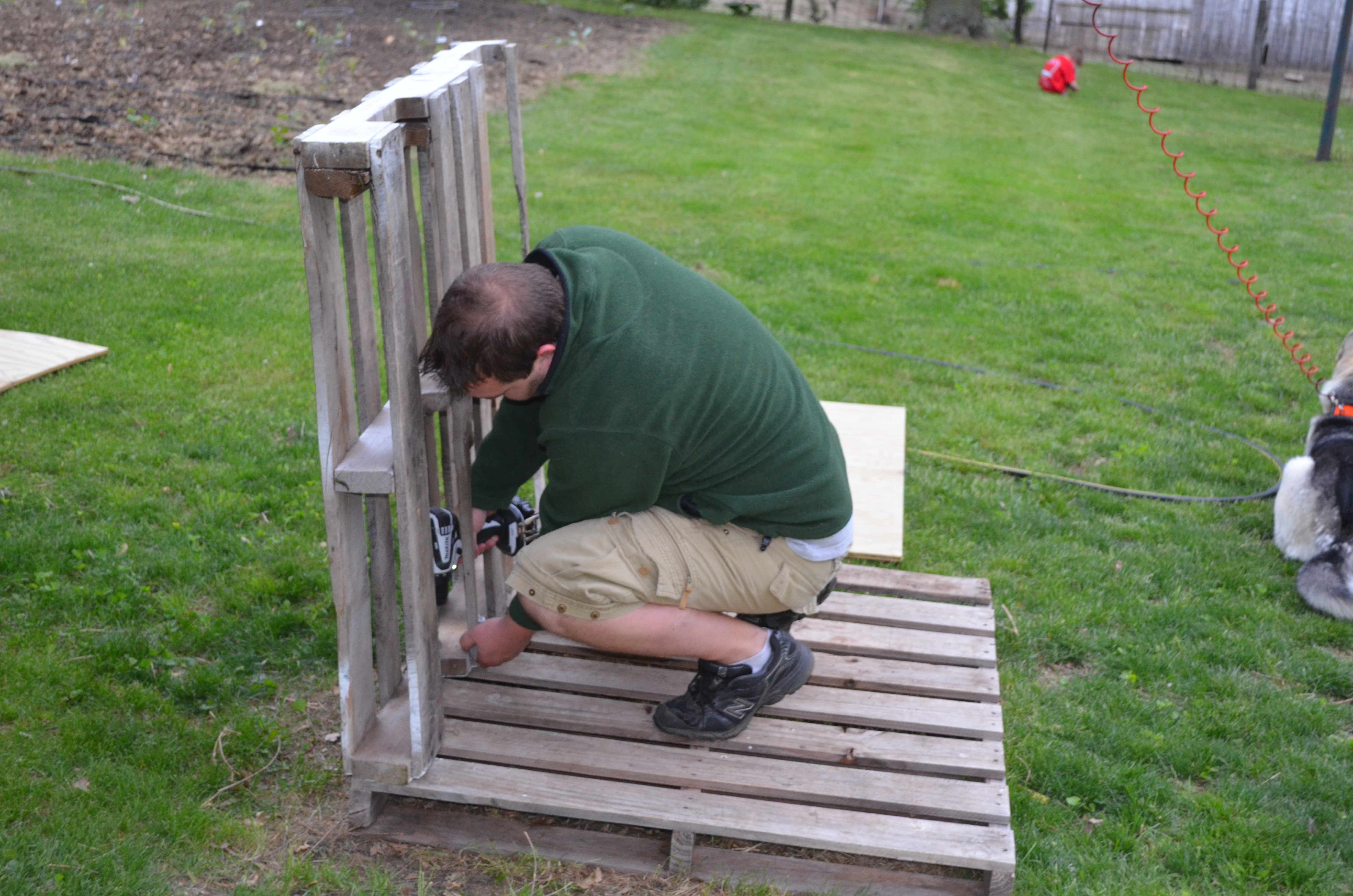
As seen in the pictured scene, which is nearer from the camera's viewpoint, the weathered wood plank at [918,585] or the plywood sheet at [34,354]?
the weathered wood plank at [918,585]

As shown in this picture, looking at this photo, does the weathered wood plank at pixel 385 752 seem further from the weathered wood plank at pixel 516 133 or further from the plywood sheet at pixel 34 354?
the plywood sheet at pixel 34 354

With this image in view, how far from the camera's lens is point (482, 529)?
311cm

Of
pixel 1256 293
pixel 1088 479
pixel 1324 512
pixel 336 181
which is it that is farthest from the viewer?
pixel 1256 293

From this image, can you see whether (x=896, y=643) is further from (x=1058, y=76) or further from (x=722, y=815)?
(x=1058, y=76)

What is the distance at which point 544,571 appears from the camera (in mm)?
2668

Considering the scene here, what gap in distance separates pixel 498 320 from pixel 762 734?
1.36 metres

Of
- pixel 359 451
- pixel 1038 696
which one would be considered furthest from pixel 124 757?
pixel 1038 696

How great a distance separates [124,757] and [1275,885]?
119 inches

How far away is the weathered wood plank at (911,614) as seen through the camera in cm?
343

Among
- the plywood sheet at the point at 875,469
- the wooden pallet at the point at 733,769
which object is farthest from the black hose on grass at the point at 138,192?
the wooden pallet at the point at 733,769

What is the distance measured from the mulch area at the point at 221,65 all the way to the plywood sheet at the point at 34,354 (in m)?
3.54

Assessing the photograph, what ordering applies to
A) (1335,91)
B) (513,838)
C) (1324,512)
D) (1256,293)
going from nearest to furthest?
(513,838), (1324,512), (1256,293), (1335,91)

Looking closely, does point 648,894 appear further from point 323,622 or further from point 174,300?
point 174,300

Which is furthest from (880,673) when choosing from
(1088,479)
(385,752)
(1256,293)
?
(1256,293)
